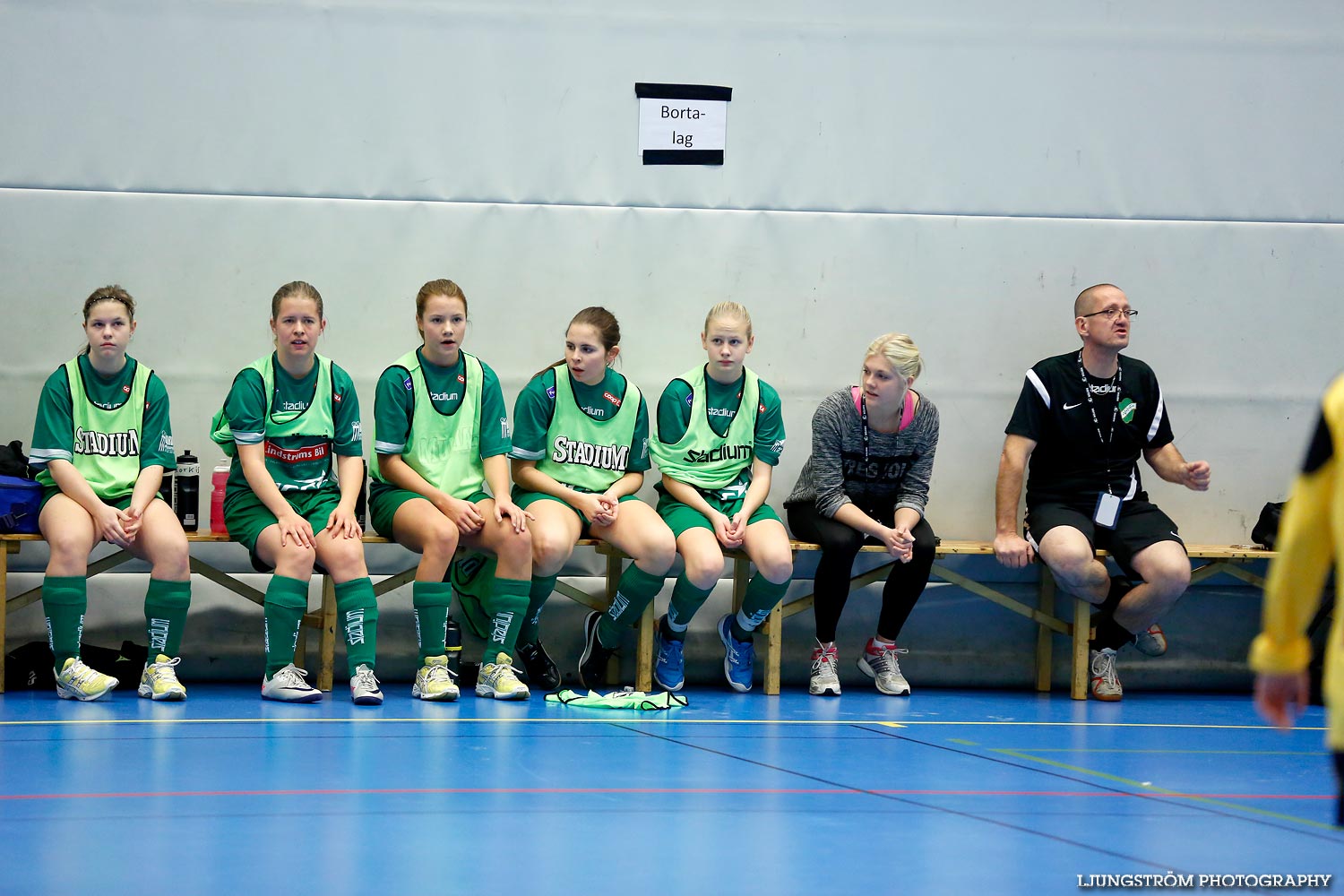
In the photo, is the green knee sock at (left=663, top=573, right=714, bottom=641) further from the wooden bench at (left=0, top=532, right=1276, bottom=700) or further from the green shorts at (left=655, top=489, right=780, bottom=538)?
the green shorts at (left=655, top=489, right=780, bottom=538)

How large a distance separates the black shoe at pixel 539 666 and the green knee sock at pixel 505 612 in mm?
339

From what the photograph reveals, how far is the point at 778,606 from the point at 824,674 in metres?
0.34

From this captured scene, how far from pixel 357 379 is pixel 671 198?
→ 1.59m

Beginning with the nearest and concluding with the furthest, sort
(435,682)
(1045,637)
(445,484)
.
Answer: (435,682)
(445,484)
(1045,637)

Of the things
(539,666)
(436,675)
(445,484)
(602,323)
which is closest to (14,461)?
(445,484)

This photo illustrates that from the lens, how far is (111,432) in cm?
494

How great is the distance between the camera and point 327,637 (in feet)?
16.6

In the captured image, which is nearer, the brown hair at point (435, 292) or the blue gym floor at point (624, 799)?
the blue gym floor at point (624, 799)

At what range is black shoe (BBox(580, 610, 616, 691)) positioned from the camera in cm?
530

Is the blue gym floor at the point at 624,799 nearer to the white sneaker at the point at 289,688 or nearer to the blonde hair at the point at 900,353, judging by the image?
the white sneaker at the point at 289,688

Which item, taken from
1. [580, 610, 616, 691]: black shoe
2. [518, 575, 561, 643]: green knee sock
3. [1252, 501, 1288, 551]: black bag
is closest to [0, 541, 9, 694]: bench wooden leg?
[518, 575, 561, 643]: green knee sock

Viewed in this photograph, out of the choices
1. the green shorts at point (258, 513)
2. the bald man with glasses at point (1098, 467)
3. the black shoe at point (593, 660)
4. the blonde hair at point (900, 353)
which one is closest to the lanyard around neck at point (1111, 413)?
the bald man with glasses at point (1098, 467)

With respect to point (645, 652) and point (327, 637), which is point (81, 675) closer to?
point (327, 637)

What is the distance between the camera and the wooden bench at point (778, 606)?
16.6 ft
